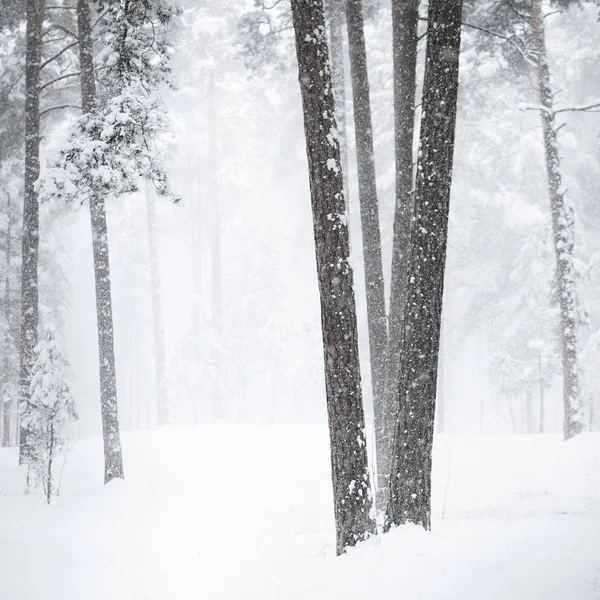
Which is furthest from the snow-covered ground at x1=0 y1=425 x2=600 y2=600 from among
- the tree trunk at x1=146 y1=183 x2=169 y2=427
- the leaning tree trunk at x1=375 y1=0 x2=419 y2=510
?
the tree trunk at x1=146 y1=183 x2=169 y2=427

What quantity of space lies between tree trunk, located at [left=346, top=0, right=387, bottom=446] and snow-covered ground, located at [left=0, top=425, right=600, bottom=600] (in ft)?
7.54

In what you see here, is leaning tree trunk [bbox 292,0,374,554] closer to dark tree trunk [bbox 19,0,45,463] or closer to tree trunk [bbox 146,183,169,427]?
dark tree trunk [bbox 19,0,45,463]

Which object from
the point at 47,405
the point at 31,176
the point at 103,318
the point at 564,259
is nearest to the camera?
the point at 47,405

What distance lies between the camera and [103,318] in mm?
11086

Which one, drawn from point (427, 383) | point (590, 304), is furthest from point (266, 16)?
point (590, 304)

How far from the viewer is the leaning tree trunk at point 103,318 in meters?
11.0

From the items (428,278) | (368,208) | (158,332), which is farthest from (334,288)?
(158,332)

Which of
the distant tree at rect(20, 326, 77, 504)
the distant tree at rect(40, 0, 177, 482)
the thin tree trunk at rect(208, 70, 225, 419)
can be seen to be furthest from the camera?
the thin tree trunk at rect(208, 70, 225, 419)

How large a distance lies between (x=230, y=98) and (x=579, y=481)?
98.1ft

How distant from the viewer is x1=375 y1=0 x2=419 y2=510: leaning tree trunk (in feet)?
25.2

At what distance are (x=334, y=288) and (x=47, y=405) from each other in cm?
758

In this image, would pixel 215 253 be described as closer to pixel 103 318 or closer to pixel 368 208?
pixel 103 318

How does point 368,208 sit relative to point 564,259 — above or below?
above

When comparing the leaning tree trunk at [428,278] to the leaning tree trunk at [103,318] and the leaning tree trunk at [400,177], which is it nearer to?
the leaning tree trunk at [400,177]
